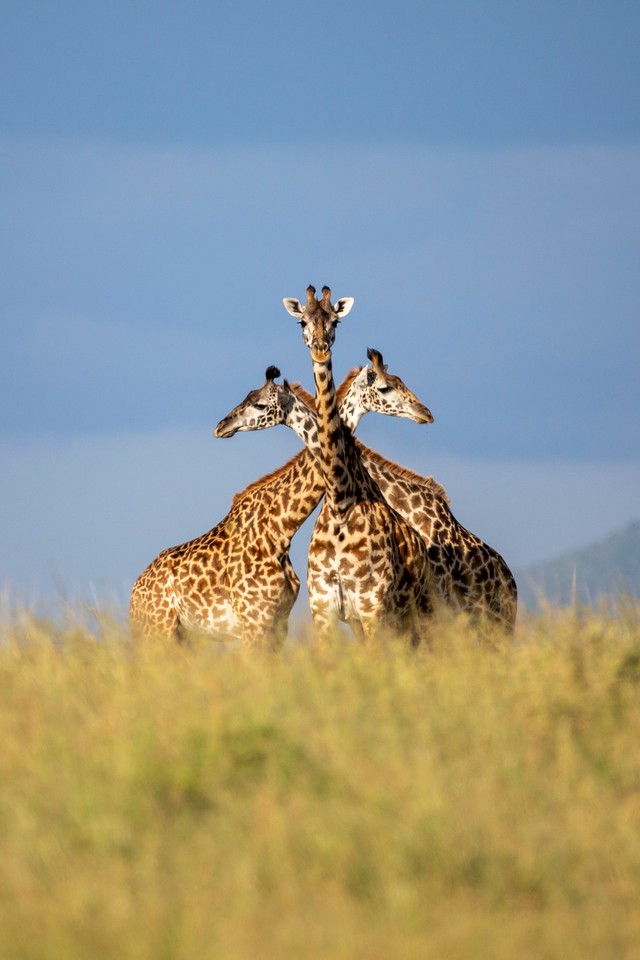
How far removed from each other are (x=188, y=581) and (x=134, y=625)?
82 centimetres

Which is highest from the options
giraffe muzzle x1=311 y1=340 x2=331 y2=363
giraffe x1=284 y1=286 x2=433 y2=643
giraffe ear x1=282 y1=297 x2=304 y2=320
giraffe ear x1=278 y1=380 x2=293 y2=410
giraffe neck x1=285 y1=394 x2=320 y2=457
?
giraffe ear x1=282 y1=297 x2=304 y2=320

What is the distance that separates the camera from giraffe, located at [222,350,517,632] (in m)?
13.2

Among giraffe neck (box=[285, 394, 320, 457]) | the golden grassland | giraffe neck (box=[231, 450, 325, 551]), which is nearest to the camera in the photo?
the golden grassland

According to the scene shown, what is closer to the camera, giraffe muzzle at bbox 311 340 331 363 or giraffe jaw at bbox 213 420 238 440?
giraffe muzzle at bbox 311 340 331 363

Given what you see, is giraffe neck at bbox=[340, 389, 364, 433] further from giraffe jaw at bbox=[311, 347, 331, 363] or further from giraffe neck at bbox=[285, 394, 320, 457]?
A: giraffe jaw at bbox=[311, 347, 331, 363]

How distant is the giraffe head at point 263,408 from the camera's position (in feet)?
43.1

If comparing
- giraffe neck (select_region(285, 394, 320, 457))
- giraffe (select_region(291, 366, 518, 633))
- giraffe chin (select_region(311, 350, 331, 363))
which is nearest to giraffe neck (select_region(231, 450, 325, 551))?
giraffe neck (select_region(285, 394, 320, 457))

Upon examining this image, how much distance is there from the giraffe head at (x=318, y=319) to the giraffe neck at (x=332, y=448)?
0.41ft

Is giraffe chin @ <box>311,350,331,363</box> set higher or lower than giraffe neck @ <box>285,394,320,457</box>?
higher

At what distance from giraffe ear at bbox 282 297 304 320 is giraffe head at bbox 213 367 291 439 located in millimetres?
793

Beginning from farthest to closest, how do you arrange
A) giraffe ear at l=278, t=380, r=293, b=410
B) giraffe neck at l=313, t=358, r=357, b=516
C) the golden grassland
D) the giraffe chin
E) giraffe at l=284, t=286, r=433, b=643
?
giraffe ear at l=278, t=380, r=293, b=410
the giraffe chin
giraffe neck at l=313, t=358, r=357, b=516
giraffe at l=284, t=286, r=433, b=643
the golden grassland

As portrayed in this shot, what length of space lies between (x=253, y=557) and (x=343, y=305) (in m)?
2.45

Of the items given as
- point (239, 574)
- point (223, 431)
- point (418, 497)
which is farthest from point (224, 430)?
point (418, 497)

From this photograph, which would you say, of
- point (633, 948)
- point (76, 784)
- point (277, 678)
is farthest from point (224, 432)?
point (633, 948)
